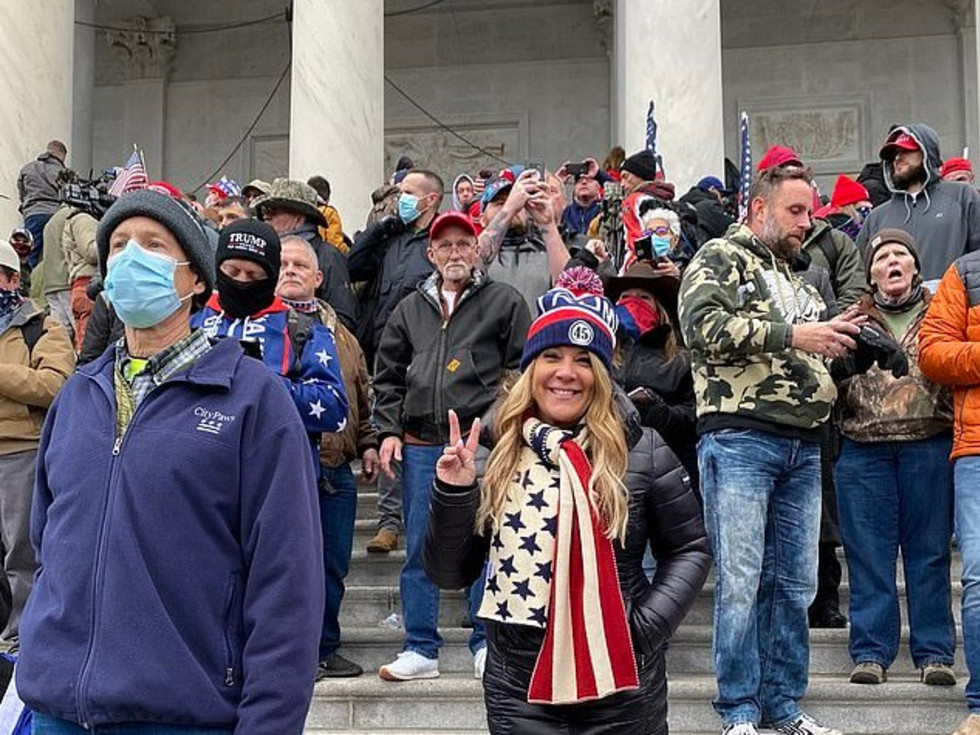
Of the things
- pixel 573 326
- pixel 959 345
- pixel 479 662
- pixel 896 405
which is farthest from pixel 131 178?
pixel 573 326

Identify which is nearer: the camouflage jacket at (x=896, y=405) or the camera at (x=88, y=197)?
the camouflage jacket at (x=896, y=405)

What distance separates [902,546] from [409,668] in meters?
2.28

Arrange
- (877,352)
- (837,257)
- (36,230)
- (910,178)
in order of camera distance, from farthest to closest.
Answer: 1. (36,230)
2. (910,178)
3. (837,257)
4. (877,352)

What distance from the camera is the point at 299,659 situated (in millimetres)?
2703

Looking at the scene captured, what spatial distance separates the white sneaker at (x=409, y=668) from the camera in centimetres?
589

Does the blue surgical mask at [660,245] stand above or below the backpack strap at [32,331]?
above

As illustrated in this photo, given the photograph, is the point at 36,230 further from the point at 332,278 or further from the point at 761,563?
the point at 761,563

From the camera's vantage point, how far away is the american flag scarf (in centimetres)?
358

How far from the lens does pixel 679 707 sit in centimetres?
572

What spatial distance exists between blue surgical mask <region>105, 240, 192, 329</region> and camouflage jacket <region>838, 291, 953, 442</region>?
3763 millimetres

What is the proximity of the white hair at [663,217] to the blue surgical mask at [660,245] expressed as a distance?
0.16 m

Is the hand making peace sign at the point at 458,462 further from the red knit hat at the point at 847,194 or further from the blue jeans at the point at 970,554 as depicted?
the red knit hat at the point at 847,194

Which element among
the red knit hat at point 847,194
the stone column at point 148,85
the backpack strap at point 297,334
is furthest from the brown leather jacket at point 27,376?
the stone column at point 148,85

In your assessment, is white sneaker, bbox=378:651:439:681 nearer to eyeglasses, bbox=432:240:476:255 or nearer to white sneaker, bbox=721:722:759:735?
white sneaker, bbox=721:722:759:735
